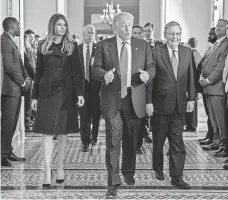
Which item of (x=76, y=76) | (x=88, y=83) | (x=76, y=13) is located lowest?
(x=88, y=83)

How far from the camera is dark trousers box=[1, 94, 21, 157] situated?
6375 mm

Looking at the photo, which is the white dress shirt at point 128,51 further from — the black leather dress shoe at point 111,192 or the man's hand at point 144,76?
the black leather dress shoe at point 111,192

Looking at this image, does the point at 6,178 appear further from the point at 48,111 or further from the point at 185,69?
the point at 185,69

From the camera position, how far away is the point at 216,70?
6.95 metres

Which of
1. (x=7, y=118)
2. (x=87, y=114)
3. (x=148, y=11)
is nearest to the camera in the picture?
(x=7, y=118)

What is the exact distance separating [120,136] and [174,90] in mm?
778

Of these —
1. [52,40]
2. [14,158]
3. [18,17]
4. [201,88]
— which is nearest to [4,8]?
[18,17]

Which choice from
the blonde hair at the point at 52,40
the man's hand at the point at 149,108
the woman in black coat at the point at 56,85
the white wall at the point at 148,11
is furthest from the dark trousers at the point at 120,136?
the white wall at the point at 148,11

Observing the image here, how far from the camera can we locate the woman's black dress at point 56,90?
5.09 metres

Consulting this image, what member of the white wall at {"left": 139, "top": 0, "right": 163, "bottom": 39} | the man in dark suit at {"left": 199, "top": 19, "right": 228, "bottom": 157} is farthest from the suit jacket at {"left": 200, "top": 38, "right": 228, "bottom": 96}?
the white wall at {"left": 139, "top": 0, "right": 163, "bottom": 39}

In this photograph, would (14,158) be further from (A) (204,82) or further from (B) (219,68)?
(B) (219,68)

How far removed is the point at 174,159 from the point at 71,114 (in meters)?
1.14

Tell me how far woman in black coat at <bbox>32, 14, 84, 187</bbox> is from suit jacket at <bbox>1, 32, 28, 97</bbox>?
1091mm

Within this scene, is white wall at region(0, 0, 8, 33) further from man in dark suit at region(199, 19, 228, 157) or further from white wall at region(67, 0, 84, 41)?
white wall at region(67, 0, 84, 41)
